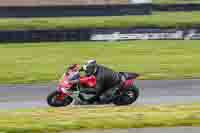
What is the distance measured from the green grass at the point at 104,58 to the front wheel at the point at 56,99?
4896 millimetres

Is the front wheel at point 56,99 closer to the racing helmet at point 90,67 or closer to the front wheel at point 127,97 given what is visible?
the racing helmet at point 90,67

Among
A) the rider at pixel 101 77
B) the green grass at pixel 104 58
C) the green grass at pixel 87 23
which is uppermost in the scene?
the green grass at pixel 87 23

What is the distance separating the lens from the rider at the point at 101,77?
13.8 m

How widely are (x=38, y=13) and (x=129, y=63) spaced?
10.7 meters

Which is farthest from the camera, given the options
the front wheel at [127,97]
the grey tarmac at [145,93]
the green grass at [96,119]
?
the grey tarmac at [145,93]

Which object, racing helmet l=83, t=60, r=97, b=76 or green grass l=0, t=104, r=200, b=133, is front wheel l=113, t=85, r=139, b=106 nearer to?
racing helmet l=83, t=60, r=97, b=76

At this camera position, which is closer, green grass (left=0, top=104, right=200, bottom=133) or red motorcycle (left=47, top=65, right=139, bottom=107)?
green grass (left=0, top=104, right=200, bottom=133)

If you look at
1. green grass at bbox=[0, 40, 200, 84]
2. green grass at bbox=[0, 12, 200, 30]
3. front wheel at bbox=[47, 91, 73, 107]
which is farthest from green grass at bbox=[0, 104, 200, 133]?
green grass at bbox=[0, 12, 200, 30]

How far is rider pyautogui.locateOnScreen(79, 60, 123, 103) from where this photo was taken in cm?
1376

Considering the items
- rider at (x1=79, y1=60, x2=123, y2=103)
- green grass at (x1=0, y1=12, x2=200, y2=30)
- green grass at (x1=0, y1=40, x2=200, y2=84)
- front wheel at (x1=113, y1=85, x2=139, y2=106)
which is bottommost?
green grass at (x1=0, y1=40, x2=200, y2=84)

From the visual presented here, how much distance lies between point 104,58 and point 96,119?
13.5m

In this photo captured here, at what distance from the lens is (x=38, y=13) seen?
3206 centimetres

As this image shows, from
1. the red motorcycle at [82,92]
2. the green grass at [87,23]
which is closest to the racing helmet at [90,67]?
the red motorcycle at [82,92]

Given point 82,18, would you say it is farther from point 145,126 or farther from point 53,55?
point 145,126
